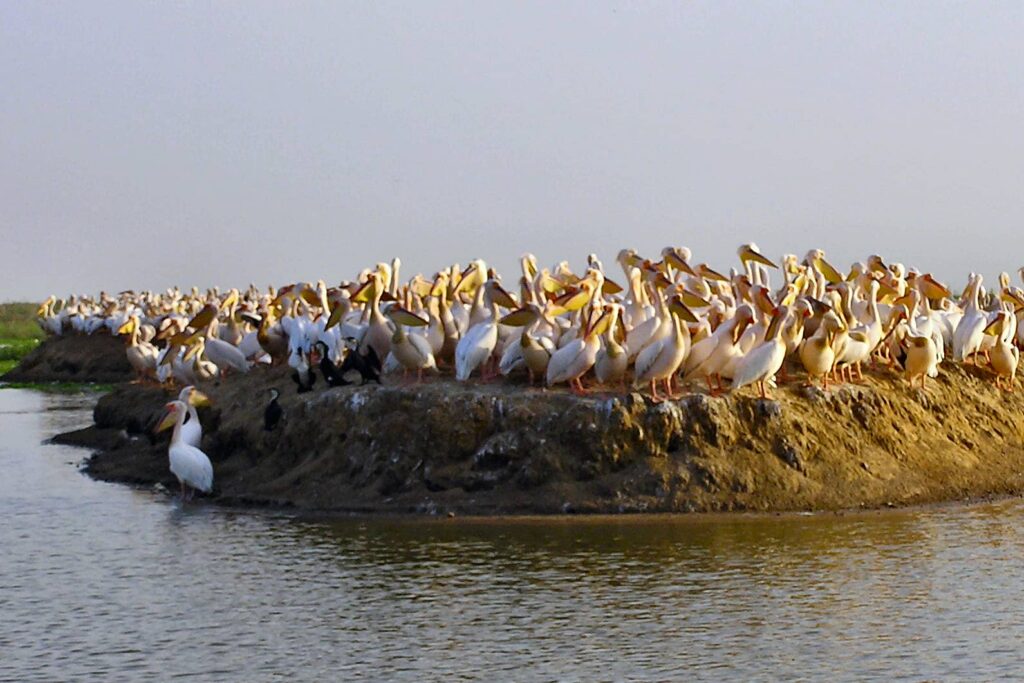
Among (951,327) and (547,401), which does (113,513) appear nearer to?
(547,401)

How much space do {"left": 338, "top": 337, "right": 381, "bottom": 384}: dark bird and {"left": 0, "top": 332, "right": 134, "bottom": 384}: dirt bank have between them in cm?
2132

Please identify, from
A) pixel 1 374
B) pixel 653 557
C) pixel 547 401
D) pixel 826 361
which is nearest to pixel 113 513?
pixel 547 401

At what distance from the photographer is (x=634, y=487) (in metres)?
15.1

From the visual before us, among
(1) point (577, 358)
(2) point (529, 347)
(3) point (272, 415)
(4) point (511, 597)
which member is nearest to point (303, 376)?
(3) point (272, 415)

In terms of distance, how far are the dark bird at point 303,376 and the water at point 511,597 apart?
1.95 m

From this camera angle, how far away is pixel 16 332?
213 ft

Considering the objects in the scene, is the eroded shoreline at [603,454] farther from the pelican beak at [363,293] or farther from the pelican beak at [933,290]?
the pelican beak at [933,290]

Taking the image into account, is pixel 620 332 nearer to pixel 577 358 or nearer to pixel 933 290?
pixel 577 358

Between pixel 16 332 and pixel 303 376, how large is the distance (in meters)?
50.1

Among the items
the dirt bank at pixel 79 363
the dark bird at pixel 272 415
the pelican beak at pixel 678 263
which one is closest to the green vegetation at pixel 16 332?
the dirt bank at pixel 79 363

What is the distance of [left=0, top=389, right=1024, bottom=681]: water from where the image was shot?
Answer: 1031 cm

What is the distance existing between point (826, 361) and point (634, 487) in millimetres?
2599

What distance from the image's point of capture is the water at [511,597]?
10312 mm

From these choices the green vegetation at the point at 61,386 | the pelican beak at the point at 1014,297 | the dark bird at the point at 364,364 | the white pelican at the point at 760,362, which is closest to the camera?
the white pelican at the point at 760,362
